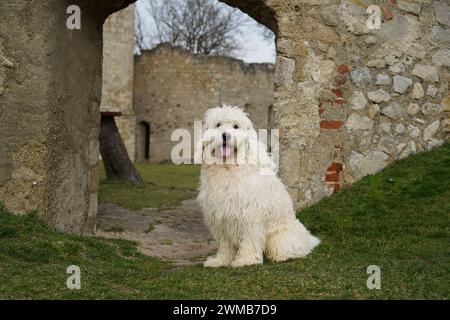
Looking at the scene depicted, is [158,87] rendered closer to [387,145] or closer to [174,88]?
[174,88]

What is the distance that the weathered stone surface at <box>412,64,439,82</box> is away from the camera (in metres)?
6.94

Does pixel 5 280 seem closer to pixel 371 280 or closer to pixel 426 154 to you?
pixel 371 280

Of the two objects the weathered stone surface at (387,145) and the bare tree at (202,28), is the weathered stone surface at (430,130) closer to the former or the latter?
the weathered stone surface at (387,145)

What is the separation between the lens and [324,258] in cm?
491

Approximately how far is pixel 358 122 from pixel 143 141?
65.2ft

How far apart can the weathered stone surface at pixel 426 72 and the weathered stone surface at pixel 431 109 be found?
28 centimetres

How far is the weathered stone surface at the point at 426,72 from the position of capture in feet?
22.8

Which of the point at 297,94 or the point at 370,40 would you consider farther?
the point at 370,40

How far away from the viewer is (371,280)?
4094 mm

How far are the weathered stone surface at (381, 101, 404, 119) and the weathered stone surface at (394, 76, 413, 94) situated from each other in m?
0.16

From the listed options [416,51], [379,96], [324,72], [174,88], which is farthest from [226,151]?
[174,88]

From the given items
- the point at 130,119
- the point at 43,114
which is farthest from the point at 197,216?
the point at 130,119
